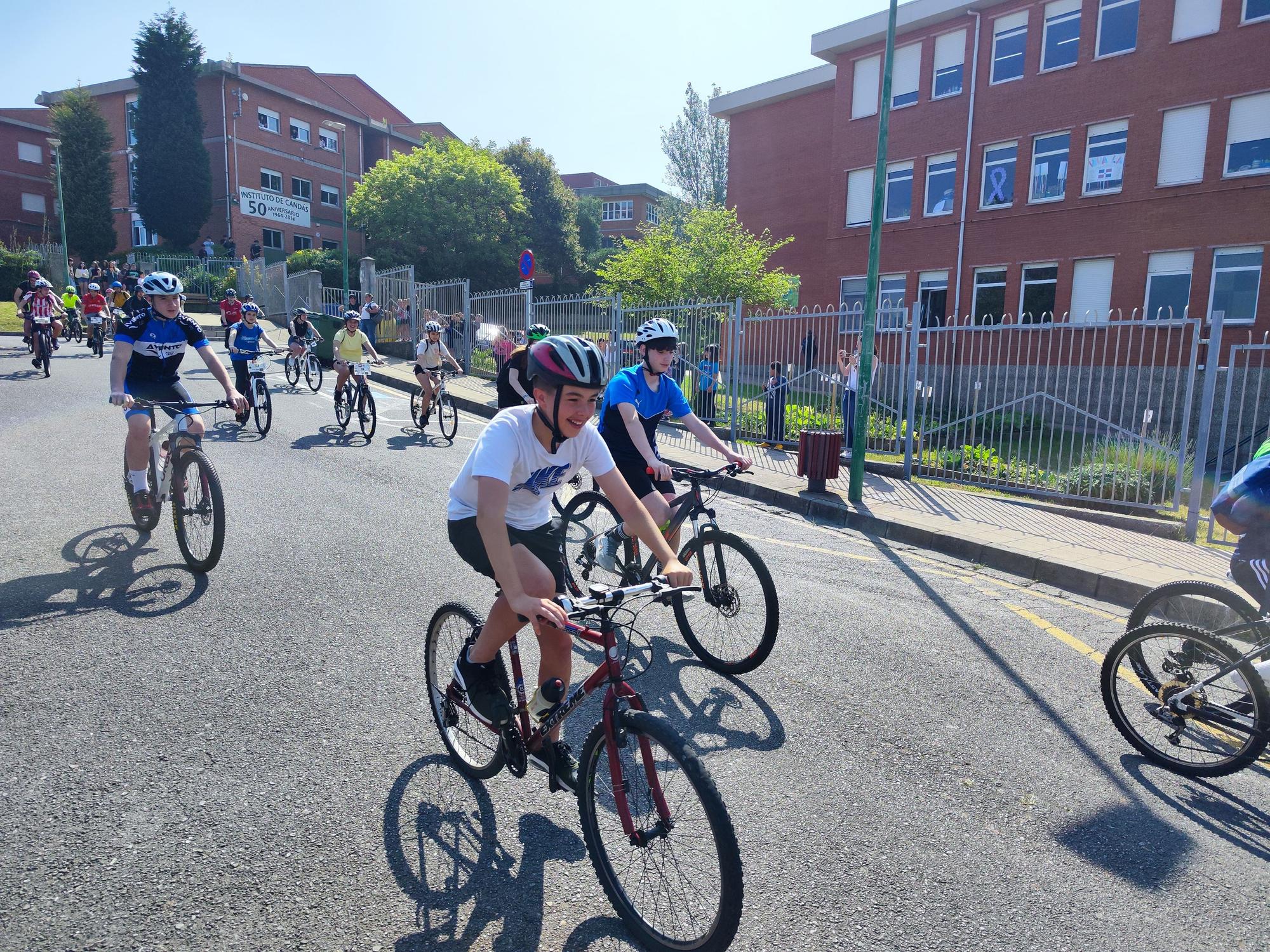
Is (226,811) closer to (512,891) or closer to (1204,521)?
(512,891)

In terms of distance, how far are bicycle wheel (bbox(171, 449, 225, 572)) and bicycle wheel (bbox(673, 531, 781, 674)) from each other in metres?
3.35

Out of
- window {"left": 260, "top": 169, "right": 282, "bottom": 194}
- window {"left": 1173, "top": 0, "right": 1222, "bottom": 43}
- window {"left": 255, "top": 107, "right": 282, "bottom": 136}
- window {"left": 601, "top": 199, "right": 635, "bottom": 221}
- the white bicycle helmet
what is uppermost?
window {"left": 255, "top": 107, "right": 282, "bottom": 136}

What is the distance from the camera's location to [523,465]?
3014 mm

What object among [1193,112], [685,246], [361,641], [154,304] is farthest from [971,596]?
[685,246]

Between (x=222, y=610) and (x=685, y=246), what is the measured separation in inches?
989

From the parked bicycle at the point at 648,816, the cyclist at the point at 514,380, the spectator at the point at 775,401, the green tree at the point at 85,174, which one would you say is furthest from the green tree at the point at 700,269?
the green tree at the point at 85,174

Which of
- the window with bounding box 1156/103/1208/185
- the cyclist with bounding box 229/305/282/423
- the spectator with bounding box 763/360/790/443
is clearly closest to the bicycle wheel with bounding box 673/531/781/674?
the spectator with bounding box 763/360/790/443

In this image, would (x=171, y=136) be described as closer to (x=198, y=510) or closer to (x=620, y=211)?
(x=620, y=211)

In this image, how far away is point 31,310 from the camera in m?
17.7

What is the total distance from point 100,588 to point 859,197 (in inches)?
1085

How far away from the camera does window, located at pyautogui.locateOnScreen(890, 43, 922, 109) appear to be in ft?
86.3

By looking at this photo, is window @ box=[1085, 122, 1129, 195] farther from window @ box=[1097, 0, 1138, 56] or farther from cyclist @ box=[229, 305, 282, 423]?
cyclist @ box=[229, 305, 282, 423]

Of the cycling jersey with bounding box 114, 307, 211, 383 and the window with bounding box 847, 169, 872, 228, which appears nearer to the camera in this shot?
the cycling jersey with bounding box 114, 307, 211, 383

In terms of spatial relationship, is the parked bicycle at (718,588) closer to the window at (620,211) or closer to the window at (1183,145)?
the window at (1183,145)
